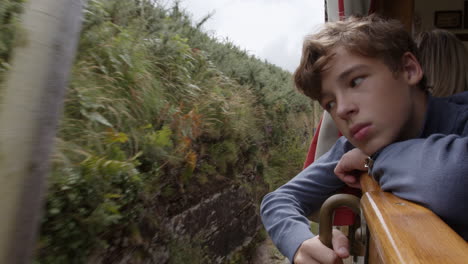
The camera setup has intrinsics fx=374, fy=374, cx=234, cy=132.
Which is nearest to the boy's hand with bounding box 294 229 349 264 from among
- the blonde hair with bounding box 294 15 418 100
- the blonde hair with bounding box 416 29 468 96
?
the blonde hair with bounding box 294 15 418 100

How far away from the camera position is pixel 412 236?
56 centimetres

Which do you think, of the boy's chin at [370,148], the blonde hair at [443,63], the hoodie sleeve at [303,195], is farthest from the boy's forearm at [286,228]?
the blonde hair at [443,63]

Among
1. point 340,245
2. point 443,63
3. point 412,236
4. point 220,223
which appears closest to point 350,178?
point 340,245

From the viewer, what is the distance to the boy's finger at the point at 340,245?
3.43 feet

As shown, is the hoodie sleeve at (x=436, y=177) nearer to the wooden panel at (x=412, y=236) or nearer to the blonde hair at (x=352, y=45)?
the wooden panel at (x=412, y=236)

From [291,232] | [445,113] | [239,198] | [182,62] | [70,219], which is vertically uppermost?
[182,62]

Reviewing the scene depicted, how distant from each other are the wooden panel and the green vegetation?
1.78 meters

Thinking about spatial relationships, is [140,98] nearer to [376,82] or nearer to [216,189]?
[216,189]

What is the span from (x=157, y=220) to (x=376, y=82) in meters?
2.45

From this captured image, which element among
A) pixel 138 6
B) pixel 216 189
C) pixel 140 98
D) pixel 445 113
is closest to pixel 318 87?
pixel 445 113

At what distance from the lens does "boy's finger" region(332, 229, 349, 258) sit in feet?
3.43

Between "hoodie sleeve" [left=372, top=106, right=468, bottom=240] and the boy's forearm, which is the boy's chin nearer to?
"hoodie sleeve" [left=372, top=106, right=468, bottom=240]

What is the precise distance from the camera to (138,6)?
174 inches

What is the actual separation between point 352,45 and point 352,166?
412 mm
